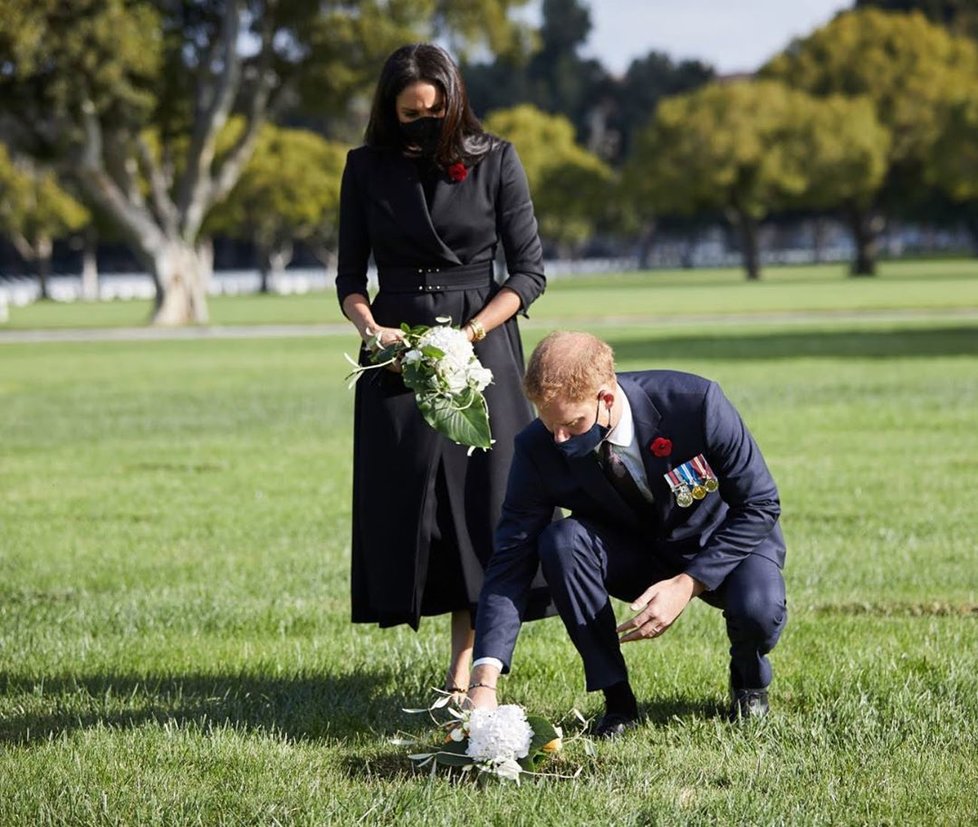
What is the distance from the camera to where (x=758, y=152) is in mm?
69188

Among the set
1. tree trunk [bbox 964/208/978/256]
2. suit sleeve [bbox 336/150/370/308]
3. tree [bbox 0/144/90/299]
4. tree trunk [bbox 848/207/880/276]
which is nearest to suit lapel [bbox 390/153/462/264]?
suit sleeve [bbox 336/150/370/308]

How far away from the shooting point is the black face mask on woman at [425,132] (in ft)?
16.6

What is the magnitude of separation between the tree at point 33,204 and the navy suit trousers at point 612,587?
66.6m

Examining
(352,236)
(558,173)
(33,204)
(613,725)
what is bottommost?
(613,725)

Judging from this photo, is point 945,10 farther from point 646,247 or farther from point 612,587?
point 612,587

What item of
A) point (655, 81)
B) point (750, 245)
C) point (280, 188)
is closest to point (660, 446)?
point (750, 245)

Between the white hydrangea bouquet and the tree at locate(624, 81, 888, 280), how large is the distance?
65.8m

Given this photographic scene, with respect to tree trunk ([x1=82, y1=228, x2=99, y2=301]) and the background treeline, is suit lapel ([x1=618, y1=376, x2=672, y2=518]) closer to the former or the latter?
the background treeline

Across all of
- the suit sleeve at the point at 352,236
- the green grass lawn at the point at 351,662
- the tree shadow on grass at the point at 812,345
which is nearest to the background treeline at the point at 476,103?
the tree shadow on grass at the point at 812,345

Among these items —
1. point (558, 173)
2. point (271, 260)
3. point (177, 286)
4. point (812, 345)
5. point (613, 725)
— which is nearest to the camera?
point (613, 725)

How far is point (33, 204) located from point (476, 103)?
45587 millimetres


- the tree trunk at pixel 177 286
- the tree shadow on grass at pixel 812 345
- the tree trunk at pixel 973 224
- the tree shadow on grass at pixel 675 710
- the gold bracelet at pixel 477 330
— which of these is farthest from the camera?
the tree trunk at pixel 973 224

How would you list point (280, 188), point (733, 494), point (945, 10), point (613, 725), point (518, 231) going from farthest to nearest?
1. point (945, 10)
2. point (280, 188)
3. point (518, 231)
4. point (613, 725)
5. point (733, 494)

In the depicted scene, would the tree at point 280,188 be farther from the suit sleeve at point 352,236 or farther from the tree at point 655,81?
the suit sleeve at point 352,236
